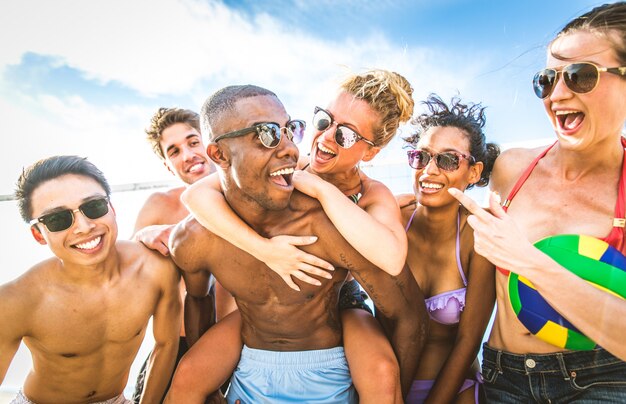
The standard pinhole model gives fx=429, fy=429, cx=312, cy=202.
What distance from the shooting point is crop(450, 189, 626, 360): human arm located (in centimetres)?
179

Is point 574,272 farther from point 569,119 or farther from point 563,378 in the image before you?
point 569,119

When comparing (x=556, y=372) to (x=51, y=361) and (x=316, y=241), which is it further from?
(x=51, y=361)

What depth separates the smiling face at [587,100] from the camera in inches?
77.8

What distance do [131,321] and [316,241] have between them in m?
1.32

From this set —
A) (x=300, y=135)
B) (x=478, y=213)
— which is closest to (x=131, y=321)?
(x=300, y=135)

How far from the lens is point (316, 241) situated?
7.48ft

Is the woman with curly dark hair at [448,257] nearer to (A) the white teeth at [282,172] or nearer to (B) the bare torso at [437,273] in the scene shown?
(B) the bare torso at [437,273]

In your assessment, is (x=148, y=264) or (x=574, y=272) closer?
(x=574, y=272)

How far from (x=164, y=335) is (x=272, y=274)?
3.03 feet

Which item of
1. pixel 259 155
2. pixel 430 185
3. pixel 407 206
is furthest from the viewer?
pixel 407 206

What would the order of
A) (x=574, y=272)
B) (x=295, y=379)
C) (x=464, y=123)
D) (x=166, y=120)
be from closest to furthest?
(x=574, y=272)
(x=295, y=379)
(x=464, y=123)
(x=166, y=120)

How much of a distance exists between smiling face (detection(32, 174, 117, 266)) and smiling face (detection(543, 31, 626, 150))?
8.28 ft

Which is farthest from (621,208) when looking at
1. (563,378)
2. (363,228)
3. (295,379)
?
(295,379)

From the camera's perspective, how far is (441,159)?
8.80 feet
